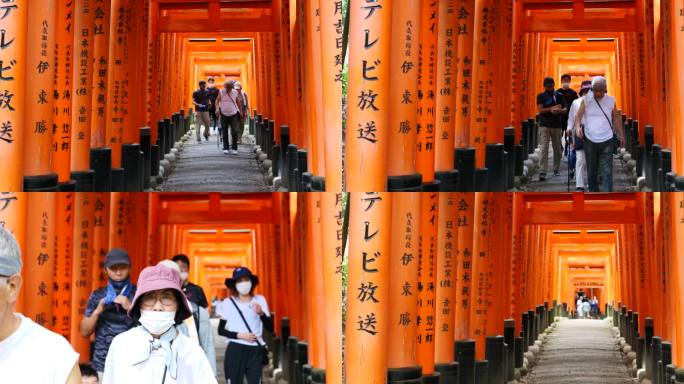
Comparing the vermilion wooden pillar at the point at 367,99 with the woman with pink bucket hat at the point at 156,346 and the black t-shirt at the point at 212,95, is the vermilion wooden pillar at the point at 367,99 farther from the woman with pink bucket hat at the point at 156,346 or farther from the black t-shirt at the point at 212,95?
the black t-shirt at the point at 212,95

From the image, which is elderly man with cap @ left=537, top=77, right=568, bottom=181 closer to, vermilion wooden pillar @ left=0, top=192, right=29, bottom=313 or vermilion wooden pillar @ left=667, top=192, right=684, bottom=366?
vermilion wooden pillar @ left=667, top=192, right=684, bottom=366

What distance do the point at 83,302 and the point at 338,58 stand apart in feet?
11.8

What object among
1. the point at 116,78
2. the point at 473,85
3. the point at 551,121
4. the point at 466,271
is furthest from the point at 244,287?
the point at 551,121

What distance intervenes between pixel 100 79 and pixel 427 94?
14.0 feet

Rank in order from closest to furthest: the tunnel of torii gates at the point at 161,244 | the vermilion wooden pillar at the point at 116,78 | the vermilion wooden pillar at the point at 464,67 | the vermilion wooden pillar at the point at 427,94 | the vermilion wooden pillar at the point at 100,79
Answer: the tunnel of torii gates at the point at 161,244 → the vermilion wooden pillar at the point at 427,94 → the vermilion wooden pillar at the point at 464,67 → the vermilion wooden pillar at the point at 100,79 → the vermilion wooden pillar at the point at 116,78

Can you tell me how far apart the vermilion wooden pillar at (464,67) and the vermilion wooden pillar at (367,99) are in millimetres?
4201

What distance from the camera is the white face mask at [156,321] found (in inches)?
199

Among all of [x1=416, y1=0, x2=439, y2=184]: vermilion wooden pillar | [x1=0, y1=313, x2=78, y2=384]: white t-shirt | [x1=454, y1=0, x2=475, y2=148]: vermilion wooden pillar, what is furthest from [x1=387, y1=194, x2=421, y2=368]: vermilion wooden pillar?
[x1=0, y1=313, x2=78, y2=384]: white t-shirt

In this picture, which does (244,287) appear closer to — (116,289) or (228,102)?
(116,289)

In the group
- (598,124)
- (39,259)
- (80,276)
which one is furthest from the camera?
(80,276)

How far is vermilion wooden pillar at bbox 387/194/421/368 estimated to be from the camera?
789 centimetres

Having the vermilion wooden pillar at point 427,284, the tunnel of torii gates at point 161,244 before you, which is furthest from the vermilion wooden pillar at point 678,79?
the tunnel of torii gates at point 161,244

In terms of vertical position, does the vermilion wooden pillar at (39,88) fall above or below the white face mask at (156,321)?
above

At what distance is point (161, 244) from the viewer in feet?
56.1
